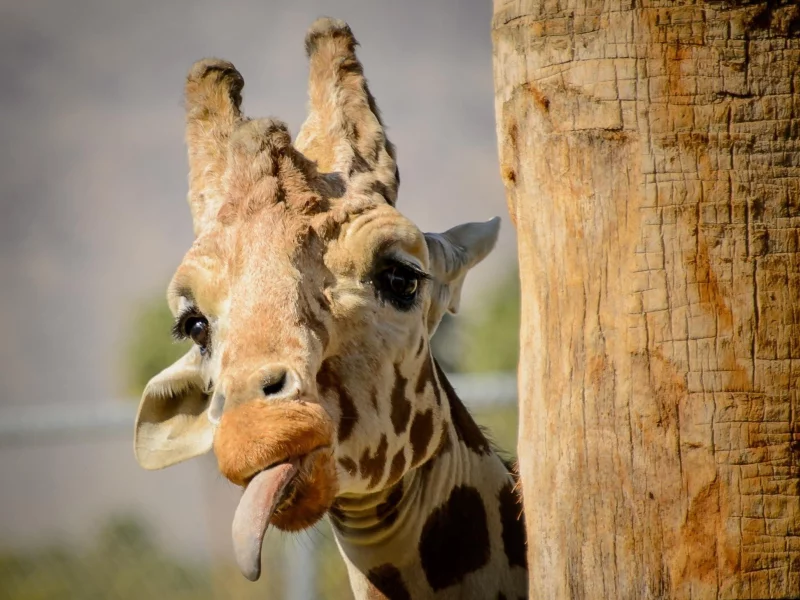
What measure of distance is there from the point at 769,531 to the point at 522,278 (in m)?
0.80

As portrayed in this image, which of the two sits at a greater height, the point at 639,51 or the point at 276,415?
the point at 639,51

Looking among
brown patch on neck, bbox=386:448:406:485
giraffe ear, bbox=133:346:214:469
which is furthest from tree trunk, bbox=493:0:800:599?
giraffe ear, bbox=133:346:214:469

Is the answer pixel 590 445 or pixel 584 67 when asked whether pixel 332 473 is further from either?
pixel 584 67

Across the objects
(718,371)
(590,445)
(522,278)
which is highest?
(522,278)

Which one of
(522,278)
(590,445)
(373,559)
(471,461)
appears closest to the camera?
(590,445)

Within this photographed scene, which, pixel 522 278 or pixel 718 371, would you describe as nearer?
pixel 718 371

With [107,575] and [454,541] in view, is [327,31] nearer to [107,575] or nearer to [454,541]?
[454,541]

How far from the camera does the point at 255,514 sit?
243 centimetres

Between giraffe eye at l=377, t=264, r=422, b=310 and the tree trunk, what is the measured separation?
94 centimetres

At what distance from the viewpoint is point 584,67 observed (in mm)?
2217

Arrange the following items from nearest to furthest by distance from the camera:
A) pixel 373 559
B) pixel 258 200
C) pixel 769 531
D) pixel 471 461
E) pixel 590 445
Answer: pixel 769 531, pixel 590 445, pixel 258 200, pixel 373 559, pixel 471 461

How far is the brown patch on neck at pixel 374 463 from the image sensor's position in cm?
301

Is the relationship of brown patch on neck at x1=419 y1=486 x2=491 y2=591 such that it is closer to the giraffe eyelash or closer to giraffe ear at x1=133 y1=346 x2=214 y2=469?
giraffe ear at x1=133 y1=346 x2=214 y2=469

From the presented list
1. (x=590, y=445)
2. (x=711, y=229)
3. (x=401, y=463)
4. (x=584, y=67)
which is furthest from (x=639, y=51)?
(x=401, y=463)
